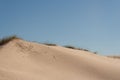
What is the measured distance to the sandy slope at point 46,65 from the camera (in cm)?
653

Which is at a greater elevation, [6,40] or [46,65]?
[6,40]

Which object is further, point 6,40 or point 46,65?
point 6,40

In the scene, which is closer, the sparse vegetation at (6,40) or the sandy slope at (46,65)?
the sandy slope at (46,65)

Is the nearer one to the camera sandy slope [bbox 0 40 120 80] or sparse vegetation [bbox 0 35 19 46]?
sandy slope [bbox 0 40 120 80]

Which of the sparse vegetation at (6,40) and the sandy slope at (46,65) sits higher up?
the sparse vegetation at (6,40)

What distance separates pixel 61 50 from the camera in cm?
841

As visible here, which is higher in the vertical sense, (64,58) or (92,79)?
(64,58)

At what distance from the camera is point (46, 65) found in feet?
24.0

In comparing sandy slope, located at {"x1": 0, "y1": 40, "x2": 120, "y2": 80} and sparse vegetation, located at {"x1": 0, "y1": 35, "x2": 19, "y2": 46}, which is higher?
sparse vegetation, located at {"x1": 0, "y1": 35, "x2": 19, "y2": 46}

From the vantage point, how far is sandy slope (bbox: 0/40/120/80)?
257 inches

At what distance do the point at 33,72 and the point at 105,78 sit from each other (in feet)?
5.53

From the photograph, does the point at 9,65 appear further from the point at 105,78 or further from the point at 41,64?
the point at 105,78

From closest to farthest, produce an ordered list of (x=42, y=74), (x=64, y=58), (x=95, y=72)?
(x=42, y=74), (x=95, y=72), (x=64, y=58)

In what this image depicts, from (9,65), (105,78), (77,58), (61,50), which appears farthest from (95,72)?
(9,65)
